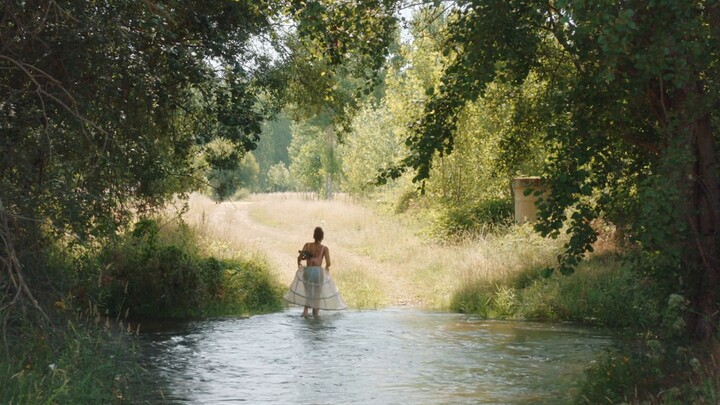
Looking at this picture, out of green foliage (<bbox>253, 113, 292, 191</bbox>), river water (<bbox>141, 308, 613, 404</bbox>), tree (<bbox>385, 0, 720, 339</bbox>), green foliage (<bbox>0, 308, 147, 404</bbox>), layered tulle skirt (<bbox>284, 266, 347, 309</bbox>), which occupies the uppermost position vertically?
green foliage (<bbox>253, 113, 292, 191</bbox>)

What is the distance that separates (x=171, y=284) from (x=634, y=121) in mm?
11650

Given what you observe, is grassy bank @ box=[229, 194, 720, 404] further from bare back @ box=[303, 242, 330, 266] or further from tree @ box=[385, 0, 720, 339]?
bare back @ box=[303, 242, 330, 266]

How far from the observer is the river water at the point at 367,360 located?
1183 centimetres

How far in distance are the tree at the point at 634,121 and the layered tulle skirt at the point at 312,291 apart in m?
8.77

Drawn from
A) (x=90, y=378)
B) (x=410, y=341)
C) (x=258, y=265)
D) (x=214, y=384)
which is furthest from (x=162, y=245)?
(x=90, y=378)

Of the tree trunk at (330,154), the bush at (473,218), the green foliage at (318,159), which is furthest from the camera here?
the green foliage at (318,159)

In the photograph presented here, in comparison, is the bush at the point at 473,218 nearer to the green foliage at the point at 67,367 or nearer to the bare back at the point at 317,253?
the bare back at the point at 317,253

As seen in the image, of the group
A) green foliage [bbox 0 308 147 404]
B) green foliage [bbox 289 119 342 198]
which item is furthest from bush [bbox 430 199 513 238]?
green foliage [bbox 289 119 342 198]

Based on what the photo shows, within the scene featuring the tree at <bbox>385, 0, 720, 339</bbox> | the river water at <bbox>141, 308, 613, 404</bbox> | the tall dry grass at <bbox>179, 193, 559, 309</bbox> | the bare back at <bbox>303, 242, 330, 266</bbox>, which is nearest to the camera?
the tree at <bbox>385, 0, 720, 339</bbox>

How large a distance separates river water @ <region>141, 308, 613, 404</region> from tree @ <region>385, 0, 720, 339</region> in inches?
94.4

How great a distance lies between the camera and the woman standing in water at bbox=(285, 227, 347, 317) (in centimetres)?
1969

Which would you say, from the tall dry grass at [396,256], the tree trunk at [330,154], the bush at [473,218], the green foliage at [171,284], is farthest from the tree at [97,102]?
the tree trunk at [330,154]

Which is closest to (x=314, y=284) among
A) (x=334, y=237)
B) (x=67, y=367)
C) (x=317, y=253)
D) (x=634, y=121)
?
(x=317, y=253)

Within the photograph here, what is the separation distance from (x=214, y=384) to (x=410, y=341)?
4986 millimetres
